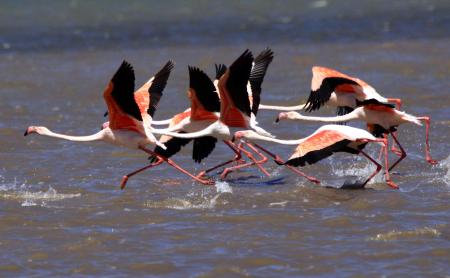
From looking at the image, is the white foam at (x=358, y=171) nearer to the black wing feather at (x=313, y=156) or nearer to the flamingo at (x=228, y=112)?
the flamingo at (x=228, y=112)

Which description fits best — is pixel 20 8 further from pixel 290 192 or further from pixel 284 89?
pixel 290 192

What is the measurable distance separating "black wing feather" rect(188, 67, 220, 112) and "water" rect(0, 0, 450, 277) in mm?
872

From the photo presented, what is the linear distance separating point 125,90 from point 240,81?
117 cm

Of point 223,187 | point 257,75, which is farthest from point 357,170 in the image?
point 223,187

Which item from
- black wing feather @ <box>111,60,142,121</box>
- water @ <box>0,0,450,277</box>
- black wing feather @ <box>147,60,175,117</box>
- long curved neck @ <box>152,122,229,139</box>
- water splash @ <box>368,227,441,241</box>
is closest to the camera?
water @ <box>0,0,450,277</box>

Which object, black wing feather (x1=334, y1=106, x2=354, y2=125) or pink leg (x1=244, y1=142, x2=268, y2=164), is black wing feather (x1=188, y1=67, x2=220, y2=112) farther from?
black wing feather (x1=334, y1=106, x2=354, y2=125)

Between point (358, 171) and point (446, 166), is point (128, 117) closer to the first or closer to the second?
point (358, 171)

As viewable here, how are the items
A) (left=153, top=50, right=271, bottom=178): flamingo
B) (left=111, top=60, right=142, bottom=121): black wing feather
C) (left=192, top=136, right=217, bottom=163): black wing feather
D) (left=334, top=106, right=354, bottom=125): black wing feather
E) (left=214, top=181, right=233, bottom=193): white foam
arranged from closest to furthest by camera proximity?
(left=111, top=60, right=142, bottom=121): black wing feather < (left=214, top=181, right=233, bottom=193): white foam < (left=153, top=50, right=271, bottom=178): flamingo < (left=192, top=136, right=217, bottom=163): black wing feather < (left=334, top=106, right=354, bottom=125): black wing feather

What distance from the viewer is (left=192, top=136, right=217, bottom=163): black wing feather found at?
12.0 meters

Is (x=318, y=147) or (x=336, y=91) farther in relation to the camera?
(x=336, y=91)

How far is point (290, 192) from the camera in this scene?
10711 millimetres

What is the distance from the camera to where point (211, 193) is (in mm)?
10805

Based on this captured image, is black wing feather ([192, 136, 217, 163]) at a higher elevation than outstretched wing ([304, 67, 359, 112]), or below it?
below

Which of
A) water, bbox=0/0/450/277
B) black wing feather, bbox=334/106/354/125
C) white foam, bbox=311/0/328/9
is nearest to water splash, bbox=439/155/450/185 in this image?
water, bbox=0/0/450/277
